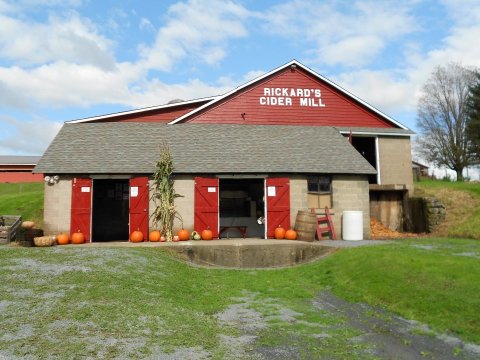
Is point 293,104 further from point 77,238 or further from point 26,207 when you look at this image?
point 26,207

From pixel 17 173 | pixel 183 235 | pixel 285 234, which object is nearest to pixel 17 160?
pixel 17 173

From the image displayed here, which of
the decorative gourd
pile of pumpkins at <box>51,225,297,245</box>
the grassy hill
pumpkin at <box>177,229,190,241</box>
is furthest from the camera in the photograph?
the grassy hill

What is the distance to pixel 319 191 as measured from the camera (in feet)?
58.9

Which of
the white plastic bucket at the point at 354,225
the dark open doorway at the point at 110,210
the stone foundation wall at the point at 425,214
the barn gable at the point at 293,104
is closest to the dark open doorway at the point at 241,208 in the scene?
the barn gable at the point at 293,104

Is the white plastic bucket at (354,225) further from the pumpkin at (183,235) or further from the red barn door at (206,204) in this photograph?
the pumpkin at (183,235)

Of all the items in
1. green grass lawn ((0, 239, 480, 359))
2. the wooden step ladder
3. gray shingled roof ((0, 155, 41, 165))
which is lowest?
green grass lawn ((0, 239, 480, 359))

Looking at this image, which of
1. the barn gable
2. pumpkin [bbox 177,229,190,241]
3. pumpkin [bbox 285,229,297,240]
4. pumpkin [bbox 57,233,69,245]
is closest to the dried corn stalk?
pumpkin [bbox 177,229,190,241]

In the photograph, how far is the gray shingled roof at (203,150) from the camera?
17.1m

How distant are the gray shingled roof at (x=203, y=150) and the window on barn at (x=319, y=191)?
490 mm

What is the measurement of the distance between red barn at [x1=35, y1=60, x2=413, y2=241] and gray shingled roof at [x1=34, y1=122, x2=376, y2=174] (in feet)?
0.16

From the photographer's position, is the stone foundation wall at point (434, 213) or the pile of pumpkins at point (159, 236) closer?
the pile of pumpkins at point (159, 236)

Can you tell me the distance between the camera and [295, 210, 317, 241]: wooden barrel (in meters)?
16.5

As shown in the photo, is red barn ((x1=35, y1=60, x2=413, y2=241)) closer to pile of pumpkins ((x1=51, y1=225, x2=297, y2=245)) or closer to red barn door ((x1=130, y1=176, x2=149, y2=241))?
red barn door ((x1=130, y1=176, x2=149, y2=241))

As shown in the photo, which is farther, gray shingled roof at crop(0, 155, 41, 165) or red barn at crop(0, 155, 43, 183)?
gray shingled roof at crop(0, 155, 41, 165)
